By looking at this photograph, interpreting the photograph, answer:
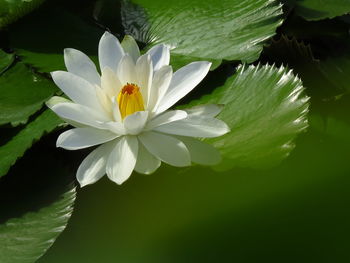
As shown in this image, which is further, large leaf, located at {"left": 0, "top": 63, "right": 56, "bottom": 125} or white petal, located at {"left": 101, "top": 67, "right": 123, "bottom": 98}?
large leaf, located at {"left": 0, "top": 63, "right": 56, "bottom": 125}

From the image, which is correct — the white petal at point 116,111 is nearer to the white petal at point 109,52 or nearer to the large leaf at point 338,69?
the white petal at point 109,52

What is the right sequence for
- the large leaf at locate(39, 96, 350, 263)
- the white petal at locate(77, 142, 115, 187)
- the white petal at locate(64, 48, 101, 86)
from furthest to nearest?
the white petal at locate(64, 48, 101, 86) < the white petal at locate(77, 142, 115, 187) < the large leaf at locate(39, 96, 350, 263)

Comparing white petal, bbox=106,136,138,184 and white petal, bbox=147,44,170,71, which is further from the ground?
white petal, bbox=147,44,170,71

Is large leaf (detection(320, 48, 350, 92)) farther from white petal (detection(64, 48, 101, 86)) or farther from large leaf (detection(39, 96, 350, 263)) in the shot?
white petal (detection(64, 48, 101, 86))

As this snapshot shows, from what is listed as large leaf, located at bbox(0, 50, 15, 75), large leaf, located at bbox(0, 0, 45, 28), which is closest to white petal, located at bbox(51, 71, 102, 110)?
large leaf, located at bbox(0, 50, 15, 75)

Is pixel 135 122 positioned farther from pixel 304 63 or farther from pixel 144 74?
pixel 304 63

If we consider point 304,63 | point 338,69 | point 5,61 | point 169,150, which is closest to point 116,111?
point 169,150

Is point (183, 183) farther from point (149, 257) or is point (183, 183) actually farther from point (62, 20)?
point (62, 20)
